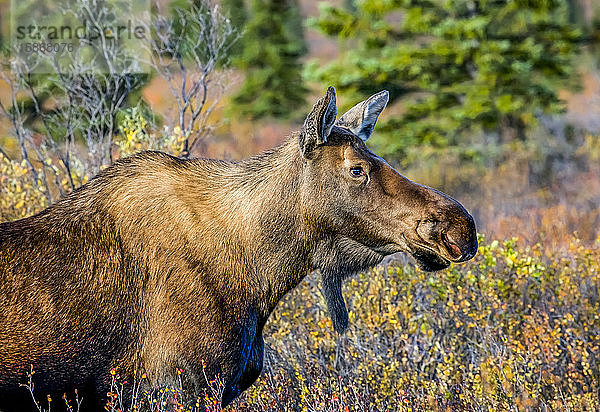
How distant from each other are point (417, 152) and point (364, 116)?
9454mm

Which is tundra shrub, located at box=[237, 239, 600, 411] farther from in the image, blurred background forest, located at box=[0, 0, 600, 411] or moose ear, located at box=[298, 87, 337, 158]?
moose ear, located at box=[298, 87, 337, 158]

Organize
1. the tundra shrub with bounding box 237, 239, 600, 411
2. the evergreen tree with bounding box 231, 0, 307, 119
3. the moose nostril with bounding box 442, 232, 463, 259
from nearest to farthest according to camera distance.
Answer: the moose nostril with bounding box 442, 232, 463, 259
the tundra shrub with bounding box 237, 239, 600, 411
the evergreen tree with bounding box 231, 0, 307, 119

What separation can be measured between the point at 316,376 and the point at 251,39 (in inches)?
693

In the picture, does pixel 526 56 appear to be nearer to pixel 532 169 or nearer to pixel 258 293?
pixel 532 169

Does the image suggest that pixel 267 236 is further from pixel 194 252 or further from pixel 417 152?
pixel 417 152

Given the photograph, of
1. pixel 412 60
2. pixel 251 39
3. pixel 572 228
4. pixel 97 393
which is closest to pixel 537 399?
pixel 97 393

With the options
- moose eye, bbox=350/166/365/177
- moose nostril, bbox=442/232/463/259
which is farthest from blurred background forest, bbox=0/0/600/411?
moose eye, bbox=350/166/365/177

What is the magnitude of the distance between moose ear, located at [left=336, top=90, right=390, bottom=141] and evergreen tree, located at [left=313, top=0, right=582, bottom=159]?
8290mm

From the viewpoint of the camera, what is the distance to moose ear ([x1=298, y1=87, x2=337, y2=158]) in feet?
11.2

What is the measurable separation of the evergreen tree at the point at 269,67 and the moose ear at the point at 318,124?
17.0 m

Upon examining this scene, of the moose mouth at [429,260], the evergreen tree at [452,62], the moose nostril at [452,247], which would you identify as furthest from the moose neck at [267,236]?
the evergreen tree at [452,62]

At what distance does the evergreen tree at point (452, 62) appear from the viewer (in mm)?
12039

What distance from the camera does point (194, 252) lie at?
11.9ft

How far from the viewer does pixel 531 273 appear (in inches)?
227
